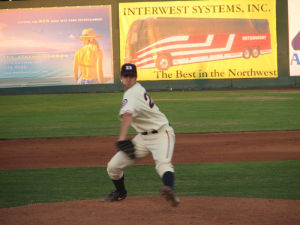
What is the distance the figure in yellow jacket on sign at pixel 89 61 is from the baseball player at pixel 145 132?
24.4m

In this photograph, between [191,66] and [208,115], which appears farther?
[191,66]

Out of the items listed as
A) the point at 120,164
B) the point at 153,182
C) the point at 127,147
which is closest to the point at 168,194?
the point at 127,147

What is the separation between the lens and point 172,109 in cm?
2059

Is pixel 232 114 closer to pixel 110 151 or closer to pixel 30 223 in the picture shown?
pixel 110 151

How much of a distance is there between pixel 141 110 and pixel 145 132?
322 millimetres

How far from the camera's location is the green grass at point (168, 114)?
1580cm

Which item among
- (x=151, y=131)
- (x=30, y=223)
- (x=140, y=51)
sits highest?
(x=140, y=51)

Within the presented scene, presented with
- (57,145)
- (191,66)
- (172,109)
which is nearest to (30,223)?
(57,145)

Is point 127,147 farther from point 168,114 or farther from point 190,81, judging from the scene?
point 190,81

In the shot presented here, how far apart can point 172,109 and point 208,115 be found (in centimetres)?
217

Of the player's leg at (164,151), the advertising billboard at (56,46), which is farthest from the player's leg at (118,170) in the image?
the advertising billboard at (56,46)

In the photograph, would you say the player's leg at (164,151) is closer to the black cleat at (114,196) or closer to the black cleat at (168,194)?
the black cleat at (168,194)

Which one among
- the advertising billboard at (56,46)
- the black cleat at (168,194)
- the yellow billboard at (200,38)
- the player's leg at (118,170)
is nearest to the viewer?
the black cleat at (168,194)

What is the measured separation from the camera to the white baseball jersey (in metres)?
6.10
